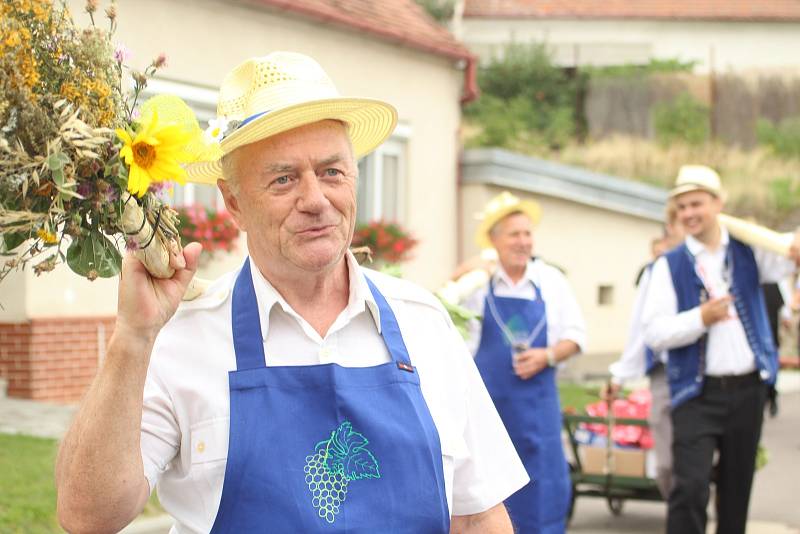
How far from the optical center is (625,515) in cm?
952

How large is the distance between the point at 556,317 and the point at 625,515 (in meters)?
2.58

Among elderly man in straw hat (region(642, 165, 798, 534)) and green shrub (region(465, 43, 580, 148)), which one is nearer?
A: elderly man in straw hat (region(642, 165, 798, 534))

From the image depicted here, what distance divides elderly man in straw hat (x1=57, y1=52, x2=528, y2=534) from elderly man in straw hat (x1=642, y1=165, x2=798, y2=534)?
3.72m

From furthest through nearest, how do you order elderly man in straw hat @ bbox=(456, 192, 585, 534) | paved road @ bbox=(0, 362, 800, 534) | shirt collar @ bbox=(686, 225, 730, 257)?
1. paved road @ bbox=(0, 362, 800, 534)
2. elderly man in straw hat @ bbox=(456, 192, 585, 534)
3. shirt collar @ bbox=(686, 225, 730, 257)

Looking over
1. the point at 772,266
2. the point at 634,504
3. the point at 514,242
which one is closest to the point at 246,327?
the point at 772,266

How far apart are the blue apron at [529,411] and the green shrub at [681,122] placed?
22203 mm

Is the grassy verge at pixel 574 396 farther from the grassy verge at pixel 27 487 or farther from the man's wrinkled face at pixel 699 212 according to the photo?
the grassy verge at pixel 27 487

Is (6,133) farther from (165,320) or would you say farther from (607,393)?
(607,393)

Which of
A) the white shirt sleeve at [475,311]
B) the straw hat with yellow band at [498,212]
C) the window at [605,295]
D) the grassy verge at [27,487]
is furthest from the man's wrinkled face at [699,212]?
the window at [605,295]

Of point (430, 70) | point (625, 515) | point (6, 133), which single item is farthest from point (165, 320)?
point (430, 70)

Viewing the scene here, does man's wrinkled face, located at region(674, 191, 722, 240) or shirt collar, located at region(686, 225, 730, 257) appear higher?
man's wrinkled face, located at region(674, 191, 722, 240)

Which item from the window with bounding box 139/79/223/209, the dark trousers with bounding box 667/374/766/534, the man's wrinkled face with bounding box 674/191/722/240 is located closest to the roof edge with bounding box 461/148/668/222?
the window with bounding box 139/79/223/209

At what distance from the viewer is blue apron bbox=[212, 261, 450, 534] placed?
273 centimetres

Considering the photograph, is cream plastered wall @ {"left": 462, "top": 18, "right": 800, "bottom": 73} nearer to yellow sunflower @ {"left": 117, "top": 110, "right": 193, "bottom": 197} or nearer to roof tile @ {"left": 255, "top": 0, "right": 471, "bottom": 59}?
roof tile @ {"left": 255, "top": 0, "right": 471, "bottom": 59}
